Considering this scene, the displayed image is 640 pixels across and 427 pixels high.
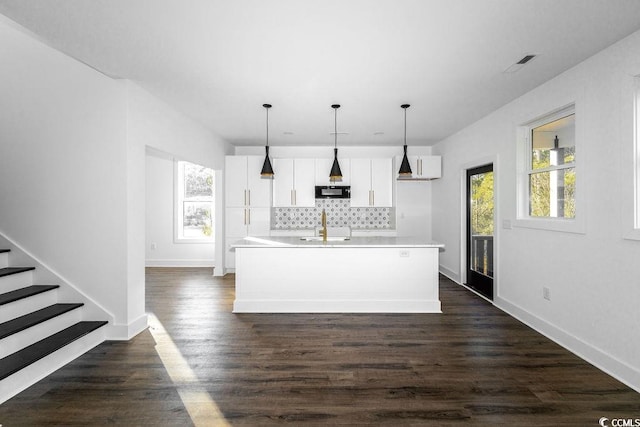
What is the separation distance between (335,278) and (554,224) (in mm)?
2376

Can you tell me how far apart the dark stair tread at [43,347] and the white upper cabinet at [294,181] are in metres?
3.89

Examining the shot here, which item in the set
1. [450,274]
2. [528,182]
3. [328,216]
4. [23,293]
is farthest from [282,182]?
[23,293]

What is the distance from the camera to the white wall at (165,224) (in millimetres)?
7156

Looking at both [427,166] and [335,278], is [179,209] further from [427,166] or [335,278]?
[427,166]

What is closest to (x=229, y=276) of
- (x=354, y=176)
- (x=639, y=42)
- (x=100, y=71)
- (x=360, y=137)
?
(x=354, y=176)

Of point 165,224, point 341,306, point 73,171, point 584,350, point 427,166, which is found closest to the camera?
point 584,350

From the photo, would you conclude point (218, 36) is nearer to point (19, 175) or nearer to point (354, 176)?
point (19, 175)

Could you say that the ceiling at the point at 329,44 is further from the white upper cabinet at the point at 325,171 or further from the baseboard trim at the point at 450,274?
the baseboard trim at the point at 450,274

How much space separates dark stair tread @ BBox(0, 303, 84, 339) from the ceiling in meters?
2.21

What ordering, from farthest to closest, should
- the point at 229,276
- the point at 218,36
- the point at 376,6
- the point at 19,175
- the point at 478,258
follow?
the point at 229,276 → the point at 478,258 → the point at 19,175 → the point at 218,36 → the point at 376,6

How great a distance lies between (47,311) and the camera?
3127 millimetres

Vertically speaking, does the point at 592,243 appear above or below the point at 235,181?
below

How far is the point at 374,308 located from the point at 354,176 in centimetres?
312

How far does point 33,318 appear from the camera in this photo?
2932mm
